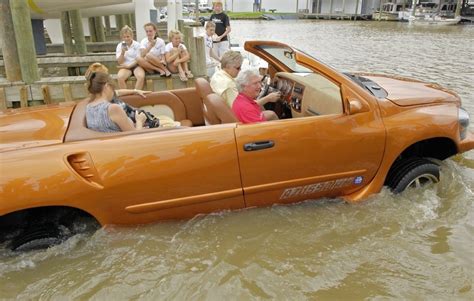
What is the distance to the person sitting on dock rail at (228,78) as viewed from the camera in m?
3.58

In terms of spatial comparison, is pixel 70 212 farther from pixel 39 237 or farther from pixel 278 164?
pixel 278 164

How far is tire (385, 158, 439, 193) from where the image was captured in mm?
3523

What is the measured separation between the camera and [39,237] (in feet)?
9.29

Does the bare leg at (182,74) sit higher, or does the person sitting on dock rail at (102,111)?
the person sitting on dock rail at (102,111)

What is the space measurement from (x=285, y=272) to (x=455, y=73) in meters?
11.7

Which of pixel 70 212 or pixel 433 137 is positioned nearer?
pixel 70 212

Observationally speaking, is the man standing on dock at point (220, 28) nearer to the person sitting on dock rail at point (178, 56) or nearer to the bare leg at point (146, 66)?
the person sitting on dock rail at point (178, 56)

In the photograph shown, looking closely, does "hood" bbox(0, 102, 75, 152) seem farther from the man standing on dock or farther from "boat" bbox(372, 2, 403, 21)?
"boat" bbox(372, 2, 403, 21)

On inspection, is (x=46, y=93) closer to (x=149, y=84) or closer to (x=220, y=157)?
(x=149, y=84)

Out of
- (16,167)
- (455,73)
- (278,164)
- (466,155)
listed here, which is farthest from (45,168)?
(455,73)

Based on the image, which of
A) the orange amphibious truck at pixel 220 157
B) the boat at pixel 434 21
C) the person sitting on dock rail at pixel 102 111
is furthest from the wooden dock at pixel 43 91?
the boat at pixel 434 21

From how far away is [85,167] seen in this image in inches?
106

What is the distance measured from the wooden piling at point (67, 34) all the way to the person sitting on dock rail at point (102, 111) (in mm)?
9206

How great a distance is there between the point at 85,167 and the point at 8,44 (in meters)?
4.92
